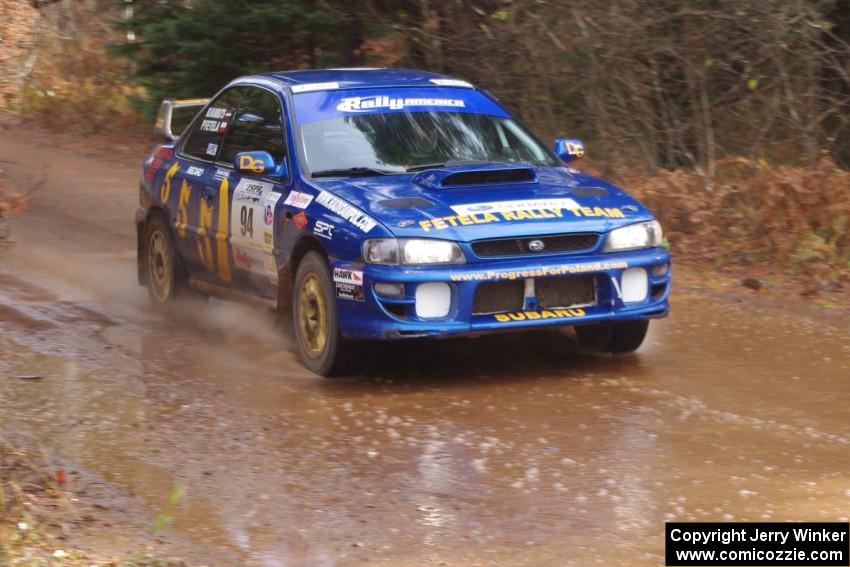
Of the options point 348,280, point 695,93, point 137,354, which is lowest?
point 137,354

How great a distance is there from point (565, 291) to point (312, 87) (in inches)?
90.5

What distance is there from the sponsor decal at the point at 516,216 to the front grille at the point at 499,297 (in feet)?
1.12

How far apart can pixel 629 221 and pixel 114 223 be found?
7.48 metres

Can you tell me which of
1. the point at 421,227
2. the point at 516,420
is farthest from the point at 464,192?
the point at 516,420

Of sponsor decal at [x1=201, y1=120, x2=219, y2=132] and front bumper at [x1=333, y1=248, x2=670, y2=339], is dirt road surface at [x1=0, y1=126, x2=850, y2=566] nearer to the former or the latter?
front bumper at [x1=333, y1=248, x2=670, y2=339]

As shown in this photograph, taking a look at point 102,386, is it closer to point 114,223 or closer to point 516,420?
point 516,420

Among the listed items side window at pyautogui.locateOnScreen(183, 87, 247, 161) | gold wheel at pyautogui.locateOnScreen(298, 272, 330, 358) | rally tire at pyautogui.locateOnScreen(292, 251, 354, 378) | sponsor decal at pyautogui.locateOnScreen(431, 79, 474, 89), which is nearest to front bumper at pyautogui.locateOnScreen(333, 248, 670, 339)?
rally tire at pyautogui.locateOnScreen(292, 251, 354, 378)

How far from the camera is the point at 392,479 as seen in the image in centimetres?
596

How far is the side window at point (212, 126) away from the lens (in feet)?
30.8

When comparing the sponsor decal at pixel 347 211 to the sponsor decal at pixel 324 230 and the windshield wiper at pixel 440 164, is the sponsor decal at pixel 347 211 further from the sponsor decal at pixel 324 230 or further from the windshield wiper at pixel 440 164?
the windshield wiper at pixel 440 164

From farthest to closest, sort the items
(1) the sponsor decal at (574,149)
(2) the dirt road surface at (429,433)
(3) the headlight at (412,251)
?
(1) the sponsor decal at (574,149) < (3) the headlight at (412,251) < (2) the dirt road surface at (429,433)

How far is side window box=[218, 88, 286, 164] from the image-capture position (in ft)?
28.3

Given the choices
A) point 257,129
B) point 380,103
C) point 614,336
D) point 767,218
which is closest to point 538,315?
point 614,336

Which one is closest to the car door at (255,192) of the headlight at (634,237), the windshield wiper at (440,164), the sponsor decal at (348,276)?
the windshield wiper at (440,164)
